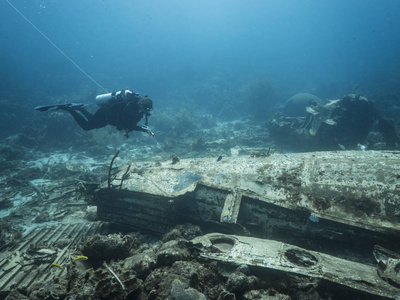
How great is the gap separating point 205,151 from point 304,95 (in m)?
13.1

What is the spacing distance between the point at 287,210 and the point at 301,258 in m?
1.00

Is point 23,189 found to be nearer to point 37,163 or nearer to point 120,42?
point 37,163

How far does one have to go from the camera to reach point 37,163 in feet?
41.1

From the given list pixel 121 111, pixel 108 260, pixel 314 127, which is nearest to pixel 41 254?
pixel 108 260

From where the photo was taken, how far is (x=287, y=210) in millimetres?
3836

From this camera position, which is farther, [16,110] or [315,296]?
[16,110]

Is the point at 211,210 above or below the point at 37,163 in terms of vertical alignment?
above

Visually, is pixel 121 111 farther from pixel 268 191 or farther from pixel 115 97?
pixel 268 191

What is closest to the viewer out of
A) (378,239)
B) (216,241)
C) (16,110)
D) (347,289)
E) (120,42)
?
(347,289)

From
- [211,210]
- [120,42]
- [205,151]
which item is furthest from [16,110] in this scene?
[120,42]

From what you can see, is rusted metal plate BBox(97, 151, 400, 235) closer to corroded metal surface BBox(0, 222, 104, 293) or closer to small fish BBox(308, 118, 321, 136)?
corroded metal surface BBox(0, 222, 104, 293)

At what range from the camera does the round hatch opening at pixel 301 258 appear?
2850mm

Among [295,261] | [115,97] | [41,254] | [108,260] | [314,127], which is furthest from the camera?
[314,127]

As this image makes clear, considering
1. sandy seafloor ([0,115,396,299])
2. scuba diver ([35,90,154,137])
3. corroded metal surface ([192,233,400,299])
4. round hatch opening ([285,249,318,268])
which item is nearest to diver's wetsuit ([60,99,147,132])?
scuba diver ([35,90,154,137])
